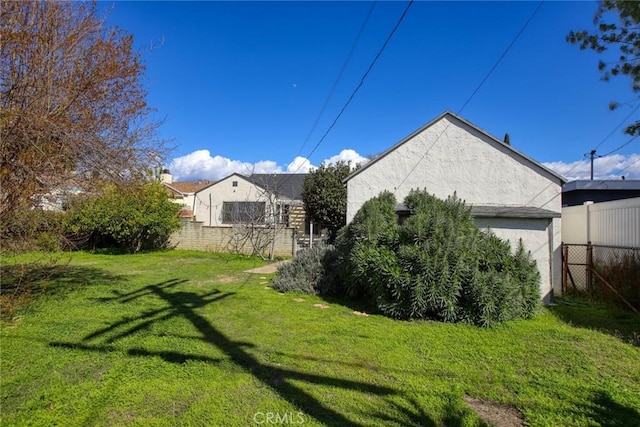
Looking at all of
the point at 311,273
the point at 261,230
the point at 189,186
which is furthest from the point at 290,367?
the point at 189,186

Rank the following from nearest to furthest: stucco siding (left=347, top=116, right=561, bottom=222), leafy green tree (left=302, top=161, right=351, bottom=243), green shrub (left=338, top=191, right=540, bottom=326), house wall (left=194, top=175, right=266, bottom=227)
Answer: green shrub (left=338, top=191, right=540, bottom=326) < stucco siding (left=347, top=116, right=561, bottom=222) < leafy green tree (left=302, top=161, right=351, bottom=243) < house wall (left=194, top=175, right=266, bottom=227)

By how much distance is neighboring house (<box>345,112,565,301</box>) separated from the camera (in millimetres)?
8328

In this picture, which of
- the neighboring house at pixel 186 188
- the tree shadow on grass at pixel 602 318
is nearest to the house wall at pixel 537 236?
the tree shadow on grass at pixel 602 318

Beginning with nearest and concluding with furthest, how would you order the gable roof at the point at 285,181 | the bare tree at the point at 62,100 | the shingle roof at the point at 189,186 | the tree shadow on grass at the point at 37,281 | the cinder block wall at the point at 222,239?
the bare tree at the point at 62,100, the tree shadow on grass at the point at 37,281, the cinder block wall at the point at 222,239, the gable roof at the point at 285,181, the shingle roof at the point at 189,186

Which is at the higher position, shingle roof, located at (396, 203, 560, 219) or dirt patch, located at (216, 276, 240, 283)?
shingle roof, located at (396, 203, 560, 219)

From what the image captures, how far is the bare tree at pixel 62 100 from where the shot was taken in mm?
5438

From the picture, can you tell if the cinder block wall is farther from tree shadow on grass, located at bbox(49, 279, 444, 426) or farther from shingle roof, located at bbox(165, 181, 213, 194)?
shingle roof, located at bbox(165, 181, 213, 194)

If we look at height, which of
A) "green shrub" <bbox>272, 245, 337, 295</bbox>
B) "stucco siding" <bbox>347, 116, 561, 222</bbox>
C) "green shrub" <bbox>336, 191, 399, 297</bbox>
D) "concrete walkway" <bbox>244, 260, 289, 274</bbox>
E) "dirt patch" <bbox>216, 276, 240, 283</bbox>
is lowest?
"dirt patch" <bbox>216, 276, 240, 283</bbox>

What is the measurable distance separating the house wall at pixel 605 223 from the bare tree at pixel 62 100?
10.6 m

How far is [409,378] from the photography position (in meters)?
3.92

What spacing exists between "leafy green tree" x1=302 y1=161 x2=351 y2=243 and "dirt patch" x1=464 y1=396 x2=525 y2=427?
522 inches

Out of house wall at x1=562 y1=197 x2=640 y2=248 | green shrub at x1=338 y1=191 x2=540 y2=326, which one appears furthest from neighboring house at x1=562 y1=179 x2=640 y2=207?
green shrub at x1=338 y1=191 x2=540 y2=326

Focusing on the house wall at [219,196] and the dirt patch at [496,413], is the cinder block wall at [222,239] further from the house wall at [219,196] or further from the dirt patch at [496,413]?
the dirt patch at [496,413]

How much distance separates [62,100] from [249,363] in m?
5.42
